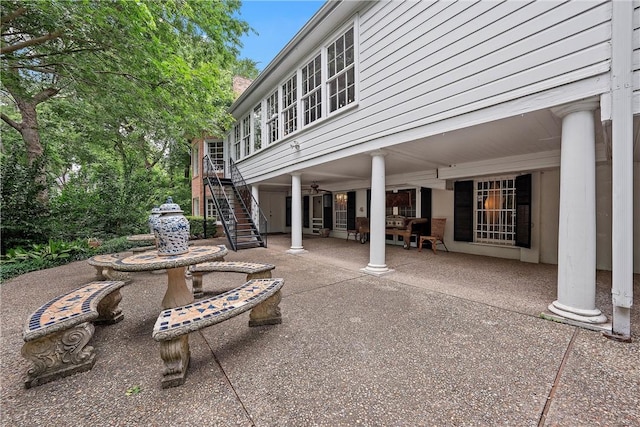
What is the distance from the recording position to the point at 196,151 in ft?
47.7

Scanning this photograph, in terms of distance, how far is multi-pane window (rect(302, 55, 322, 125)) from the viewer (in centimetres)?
634

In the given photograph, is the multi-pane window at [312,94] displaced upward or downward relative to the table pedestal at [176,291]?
upward

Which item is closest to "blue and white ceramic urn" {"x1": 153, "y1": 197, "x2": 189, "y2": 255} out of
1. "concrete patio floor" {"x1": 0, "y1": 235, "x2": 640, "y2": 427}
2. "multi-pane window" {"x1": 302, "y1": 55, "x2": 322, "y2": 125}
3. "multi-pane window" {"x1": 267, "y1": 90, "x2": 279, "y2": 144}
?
"concrete patio floor" {"x1": 0, "y1": 235, "x2": 640, "y2": 427}

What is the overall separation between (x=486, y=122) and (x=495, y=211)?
440 cm

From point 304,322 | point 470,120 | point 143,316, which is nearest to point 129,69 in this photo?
point 143,316

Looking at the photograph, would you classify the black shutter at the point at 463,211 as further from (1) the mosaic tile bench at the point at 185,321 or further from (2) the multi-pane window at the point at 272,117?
(1) the mosaic tile bench at the point at 185,321

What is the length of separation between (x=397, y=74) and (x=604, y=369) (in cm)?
457

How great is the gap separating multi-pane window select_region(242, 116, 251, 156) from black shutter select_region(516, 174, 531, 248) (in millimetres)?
9446

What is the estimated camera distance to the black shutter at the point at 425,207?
309 inches

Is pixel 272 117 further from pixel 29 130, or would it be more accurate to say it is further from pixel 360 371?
pixel 360 371

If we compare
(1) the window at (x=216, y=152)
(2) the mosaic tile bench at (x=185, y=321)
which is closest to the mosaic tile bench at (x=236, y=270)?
(2) the mosaic tile bench at (x=185, y=321)

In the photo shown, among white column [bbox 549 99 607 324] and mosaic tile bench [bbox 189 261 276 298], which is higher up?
white column [bbox 549 99 607 324]

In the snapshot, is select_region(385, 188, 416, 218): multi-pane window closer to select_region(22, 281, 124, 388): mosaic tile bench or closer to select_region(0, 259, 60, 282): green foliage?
select_region(22, 281, 124, 388): mosaic tile bench

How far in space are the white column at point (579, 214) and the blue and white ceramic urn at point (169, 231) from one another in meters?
4.47
